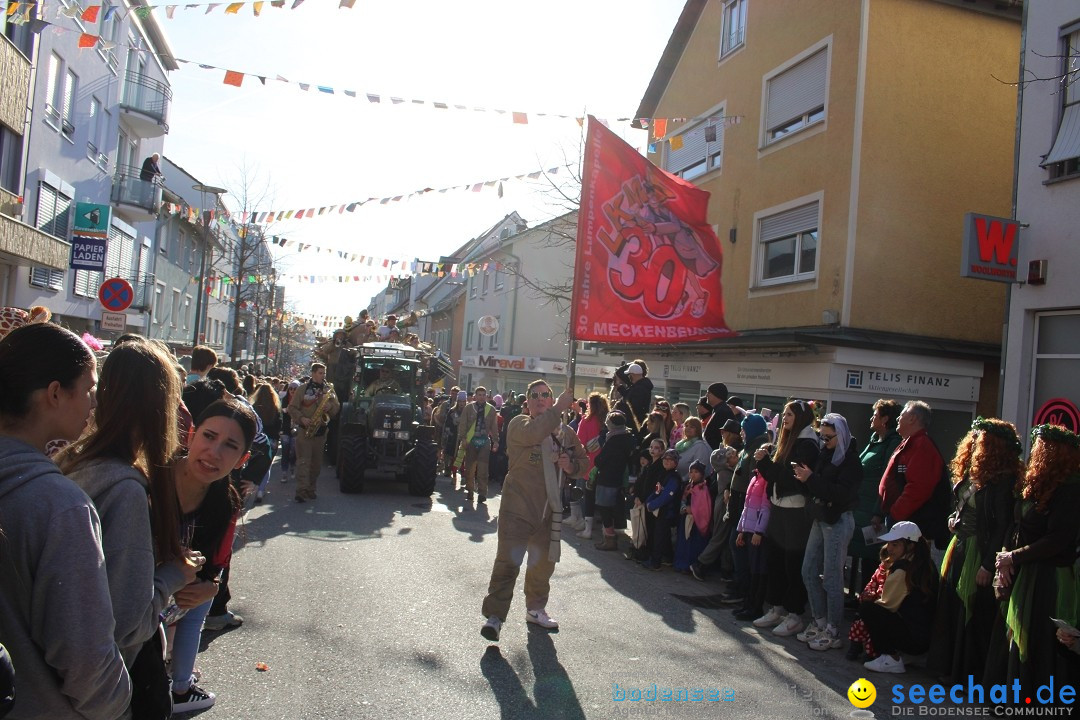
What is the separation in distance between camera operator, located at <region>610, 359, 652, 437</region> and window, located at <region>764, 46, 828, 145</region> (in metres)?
6.48

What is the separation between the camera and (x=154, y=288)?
29953mm

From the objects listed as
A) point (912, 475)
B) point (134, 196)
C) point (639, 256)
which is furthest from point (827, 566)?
point (134, 196)

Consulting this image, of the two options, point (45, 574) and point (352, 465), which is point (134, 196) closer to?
point (352, 465)

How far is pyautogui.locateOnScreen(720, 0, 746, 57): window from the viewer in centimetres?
1631

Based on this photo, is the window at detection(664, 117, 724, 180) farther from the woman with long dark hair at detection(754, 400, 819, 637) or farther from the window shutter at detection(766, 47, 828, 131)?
the woman with long dark hair at detection(754, 400, 819, 637)

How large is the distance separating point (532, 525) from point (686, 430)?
11.5 feet

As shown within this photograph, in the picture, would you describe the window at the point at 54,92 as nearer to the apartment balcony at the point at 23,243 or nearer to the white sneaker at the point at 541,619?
the apartment balcony at the point at 23,243

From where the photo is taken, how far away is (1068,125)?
29.7 feet

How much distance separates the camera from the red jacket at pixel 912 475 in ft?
20.1

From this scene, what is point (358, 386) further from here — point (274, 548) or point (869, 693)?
point (869, 693)

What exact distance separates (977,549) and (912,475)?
38.4 inches

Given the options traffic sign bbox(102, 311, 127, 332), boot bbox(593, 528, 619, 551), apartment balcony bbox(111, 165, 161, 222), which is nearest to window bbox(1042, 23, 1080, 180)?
boot bbox(593, 528, 619, 551)

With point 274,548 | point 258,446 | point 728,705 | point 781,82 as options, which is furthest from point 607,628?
point 781,82

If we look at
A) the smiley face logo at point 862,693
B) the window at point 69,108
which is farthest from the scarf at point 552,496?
the window at point 69,108
